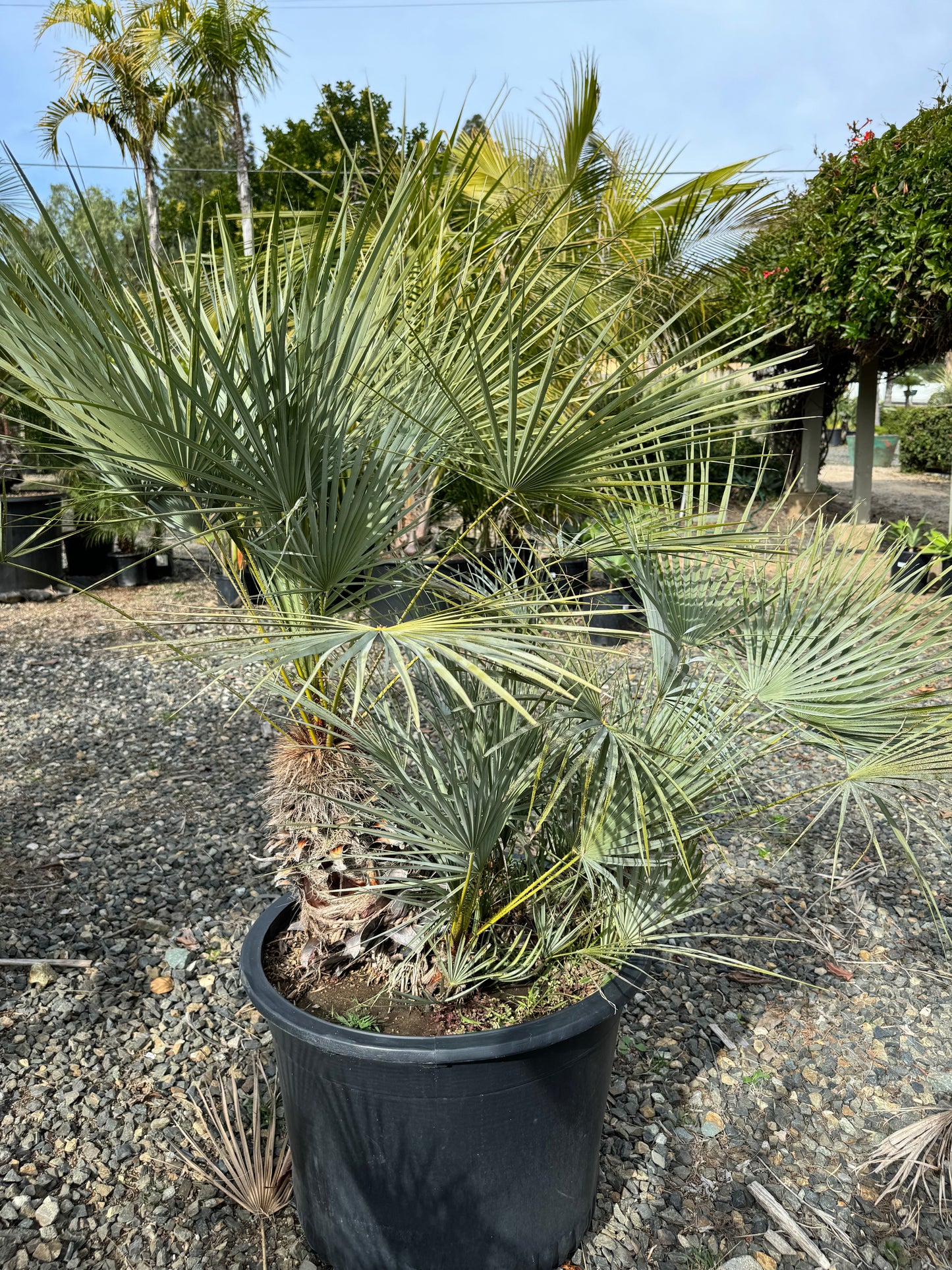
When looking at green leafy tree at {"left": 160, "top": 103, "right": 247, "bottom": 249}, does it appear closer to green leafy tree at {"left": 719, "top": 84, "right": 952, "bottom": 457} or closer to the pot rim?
green leafy tree at {"left": 719, "top": 84, "right": 952, "bottom": 457}

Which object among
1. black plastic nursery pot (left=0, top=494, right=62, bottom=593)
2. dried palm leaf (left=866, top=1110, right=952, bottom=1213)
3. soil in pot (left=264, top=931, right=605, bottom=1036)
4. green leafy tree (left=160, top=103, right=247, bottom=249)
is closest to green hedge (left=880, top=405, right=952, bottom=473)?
black plastic nursery pot (left=0, top=494, right=62, bottom=593)

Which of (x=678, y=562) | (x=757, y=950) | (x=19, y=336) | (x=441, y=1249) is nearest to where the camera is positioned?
(x=19, y=336)

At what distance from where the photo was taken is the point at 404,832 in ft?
5.08

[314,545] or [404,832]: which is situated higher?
[314,545]

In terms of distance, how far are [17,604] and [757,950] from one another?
620 cm

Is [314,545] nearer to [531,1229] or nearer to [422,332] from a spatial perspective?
[422,332]

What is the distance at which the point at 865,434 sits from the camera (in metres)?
7.73

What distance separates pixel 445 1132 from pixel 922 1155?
0.99 meters

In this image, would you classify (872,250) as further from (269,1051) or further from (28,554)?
(28,554)

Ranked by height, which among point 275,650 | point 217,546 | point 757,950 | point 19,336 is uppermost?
point 19,336

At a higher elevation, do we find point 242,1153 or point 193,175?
point 193,175

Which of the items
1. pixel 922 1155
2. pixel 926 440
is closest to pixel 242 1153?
pixel 922 1155

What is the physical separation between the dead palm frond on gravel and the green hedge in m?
16.6

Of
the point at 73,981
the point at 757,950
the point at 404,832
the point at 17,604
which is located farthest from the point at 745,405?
the point at 17,604
